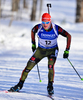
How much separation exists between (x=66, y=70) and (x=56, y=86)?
183cm

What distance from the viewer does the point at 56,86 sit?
5.82 metres

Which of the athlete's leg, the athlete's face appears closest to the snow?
the athlete's leg

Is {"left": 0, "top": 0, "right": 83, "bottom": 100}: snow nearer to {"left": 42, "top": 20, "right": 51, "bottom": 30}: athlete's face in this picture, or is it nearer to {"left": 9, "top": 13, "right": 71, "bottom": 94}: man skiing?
{"left": 9, "top": 13, "right": 71, "bottom": 94}: man skiing

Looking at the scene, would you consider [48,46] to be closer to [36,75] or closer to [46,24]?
[46,24]

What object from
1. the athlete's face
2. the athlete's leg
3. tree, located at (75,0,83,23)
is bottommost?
tree, located at (75,0,83,23)

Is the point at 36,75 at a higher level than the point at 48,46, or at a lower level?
lower

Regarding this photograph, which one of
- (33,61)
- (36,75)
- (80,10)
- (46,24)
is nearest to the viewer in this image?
(46,24)

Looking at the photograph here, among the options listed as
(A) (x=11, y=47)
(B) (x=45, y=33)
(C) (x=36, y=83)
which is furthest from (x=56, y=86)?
(A) (x=11, y=47)

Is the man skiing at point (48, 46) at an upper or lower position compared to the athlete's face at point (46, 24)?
lower

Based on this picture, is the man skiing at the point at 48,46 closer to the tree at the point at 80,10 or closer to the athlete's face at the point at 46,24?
the athlete's face at the point at 46,24

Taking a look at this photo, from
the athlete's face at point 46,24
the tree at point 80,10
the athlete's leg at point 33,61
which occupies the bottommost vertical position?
the tree at point 80,10

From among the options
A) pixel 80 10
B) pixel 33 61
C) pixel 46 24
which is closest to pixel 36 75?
pixel 33 61

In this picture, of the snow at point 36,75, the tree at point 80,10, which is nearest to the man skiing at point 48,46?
the snow at point 36,75

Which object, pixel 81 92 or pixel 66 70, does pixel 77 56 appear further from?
pixel 81 92
